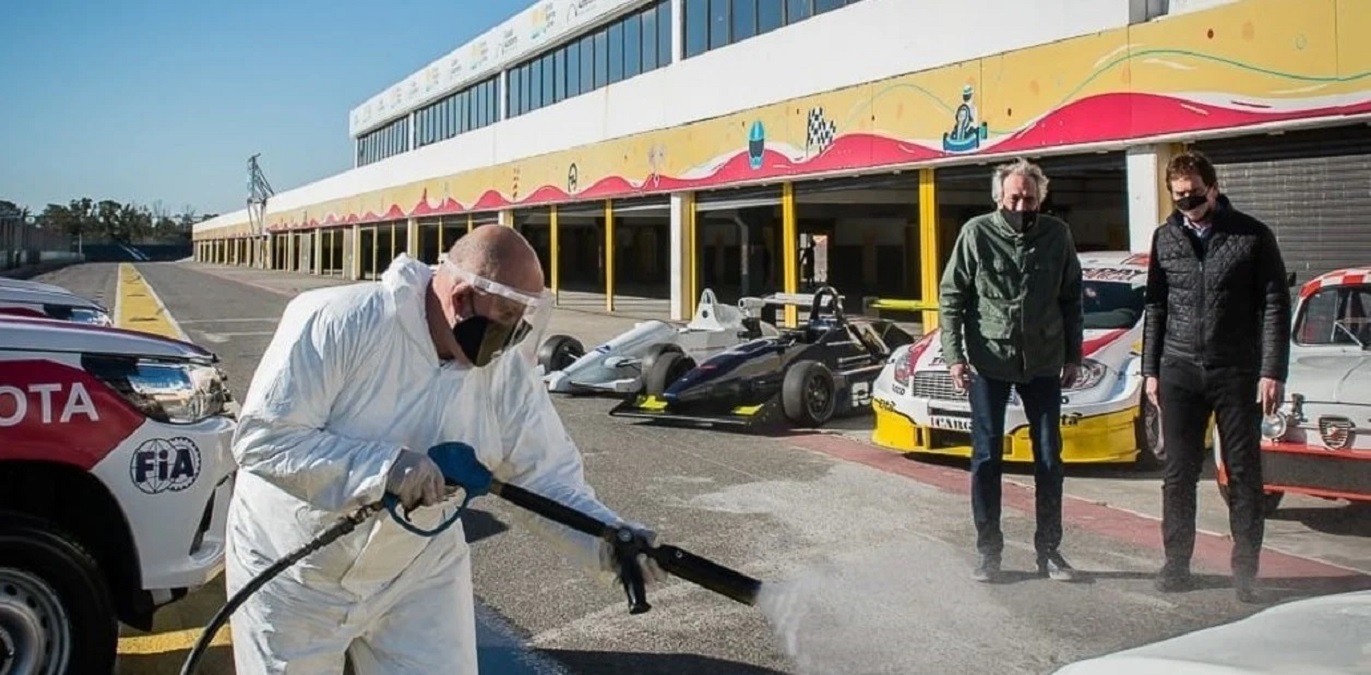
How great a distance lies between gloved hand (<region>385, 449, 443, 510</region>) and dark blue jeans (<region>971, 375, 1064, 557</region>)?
3.59 metres

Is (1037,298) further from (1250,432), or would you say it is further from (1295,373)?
(1295,373)

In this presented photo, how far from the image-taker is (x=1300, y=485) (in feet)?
19.7

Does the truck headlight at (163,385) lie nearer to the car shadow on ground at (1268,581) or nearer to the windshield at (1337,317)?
the car shadow on ground at (1268,581)

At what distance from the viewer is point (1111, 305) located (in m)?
8.77

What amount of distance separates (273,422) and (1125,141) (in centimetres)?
1323

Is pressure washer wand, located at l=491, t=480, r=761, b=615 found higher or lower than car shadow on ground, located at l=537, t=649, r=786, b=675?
higher

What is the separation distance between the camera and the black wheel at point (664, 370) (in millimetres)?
10656

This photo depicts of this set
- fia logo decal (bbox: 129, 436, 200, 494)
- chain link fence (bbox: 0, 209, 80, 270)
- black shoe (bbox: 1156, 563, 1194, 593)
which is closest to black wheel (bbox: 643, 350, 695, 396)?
black shoe (bbox: 1156, 563, 1194, 593)

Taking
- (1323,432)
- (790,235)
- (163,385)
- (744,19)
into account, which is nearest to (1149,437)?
(1323,432)

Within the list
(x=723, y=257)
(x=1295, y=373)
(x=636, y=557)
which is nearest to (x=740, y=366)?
(x=1295, y=373)

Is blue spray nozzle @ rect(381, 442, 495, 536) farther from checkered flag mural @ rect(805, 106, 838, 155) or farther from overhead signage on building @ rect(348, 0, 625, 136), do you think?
overhead signage on building @ rect(348, 0, 625, 136)

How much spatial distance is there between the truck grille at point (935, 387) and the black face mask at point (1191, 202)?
132 inches

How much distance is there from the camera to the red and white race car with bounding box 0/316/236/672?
3.45 meters

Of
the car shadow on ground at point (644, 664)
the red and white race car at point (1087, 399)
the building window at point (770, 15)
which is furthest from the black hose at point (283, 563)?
the building window at point (770, 15)
